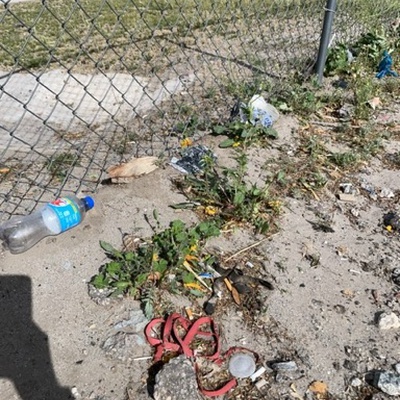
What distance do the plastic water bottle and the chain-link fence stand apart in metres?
0.19

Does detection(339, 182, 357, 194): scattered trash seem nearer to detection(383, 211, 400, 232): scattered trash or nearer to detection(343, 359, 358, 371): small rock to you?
detection(383, 211, 400, 232): scattered trash

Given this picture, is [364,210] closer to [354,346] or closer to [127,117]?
[354,346]

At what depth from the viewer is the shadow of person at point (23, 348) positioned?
5.81 feet

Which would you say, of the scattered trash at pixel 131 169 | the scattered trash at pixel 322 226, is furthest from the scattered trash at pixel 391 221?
the scattered trash at pixel 131 169

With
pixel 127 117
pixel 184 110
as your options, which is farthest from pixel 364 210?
pixel 127 117

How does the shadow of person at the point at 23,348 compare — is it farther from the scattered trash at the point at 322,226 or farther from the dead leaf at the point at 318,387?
the scattered trash at the point at 322,226

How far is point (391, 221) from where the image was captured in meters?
2.59

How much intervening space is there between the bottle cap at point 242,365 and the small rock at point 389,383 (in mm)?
465

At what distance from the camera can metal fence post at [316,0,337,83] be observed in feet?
11.8

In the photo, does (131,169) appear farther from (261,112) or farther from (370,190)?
(370,190)

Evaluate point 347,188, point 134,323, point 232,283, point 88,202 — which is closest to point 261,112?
point 347,188

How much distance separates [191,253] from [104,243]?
1.39 feet

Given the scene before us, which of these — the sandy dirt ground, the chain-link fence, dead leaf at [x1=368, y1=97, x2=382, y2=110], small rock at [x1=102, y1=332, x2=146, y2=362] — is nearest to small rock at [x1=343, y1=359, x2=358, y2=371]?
the sandy dirt ground

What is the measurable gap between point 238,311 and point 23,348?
88 cm
